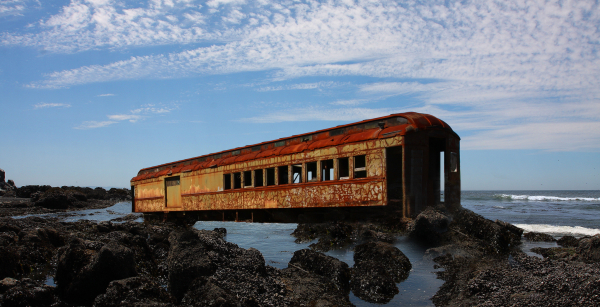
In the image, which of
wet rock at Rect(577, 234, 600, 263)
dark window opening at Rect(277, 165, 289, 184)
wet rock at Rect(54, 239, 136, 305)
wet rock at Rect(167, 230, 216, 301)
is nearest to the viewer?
wet rock at Rect(167, 230, 216, 301)

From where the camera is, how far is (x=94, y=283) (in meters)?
5.64

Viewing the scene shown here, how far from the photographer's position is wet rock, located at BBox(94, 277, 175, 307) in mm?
4469

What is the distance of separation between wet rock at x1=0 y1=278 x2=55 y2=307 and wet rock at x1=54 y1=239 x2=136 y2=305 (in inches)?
11.0

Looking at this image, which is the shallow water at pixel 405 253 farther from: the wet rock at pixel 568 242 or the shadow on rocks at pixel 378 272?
the wet rock at pixel 568 242

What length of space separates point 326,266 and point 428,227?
3707 millimetres

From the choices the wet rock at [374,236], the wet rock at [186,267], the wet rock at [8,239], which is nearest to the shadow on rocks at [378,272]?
the wet rock at [374,236]

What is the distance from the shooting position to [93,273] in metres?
5.65

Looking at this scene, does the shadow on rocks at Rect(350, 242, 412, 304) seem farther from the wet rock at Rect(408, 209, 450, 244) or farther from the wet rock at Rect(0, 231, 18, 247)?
the wet rock at Rect(0, 231, 18, 247)

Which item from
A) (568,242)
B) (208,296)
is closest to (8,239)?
(208,296)

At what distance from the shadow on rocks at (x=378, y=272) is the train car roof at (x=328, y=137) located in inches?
139

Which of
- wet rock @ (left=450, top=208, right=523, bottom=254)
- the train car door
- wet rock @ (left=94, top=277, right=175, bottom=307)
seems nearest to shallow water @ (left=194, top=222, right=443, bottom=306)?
wet rock @ (left=450, top=208, right=523, bottom=254)

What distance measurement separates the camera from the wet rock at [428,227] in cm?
904

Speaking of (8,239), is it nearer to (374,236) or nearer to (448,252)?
(374,236)

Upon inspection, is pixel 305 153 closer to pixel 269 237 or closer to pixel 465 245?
pixel 269 237
